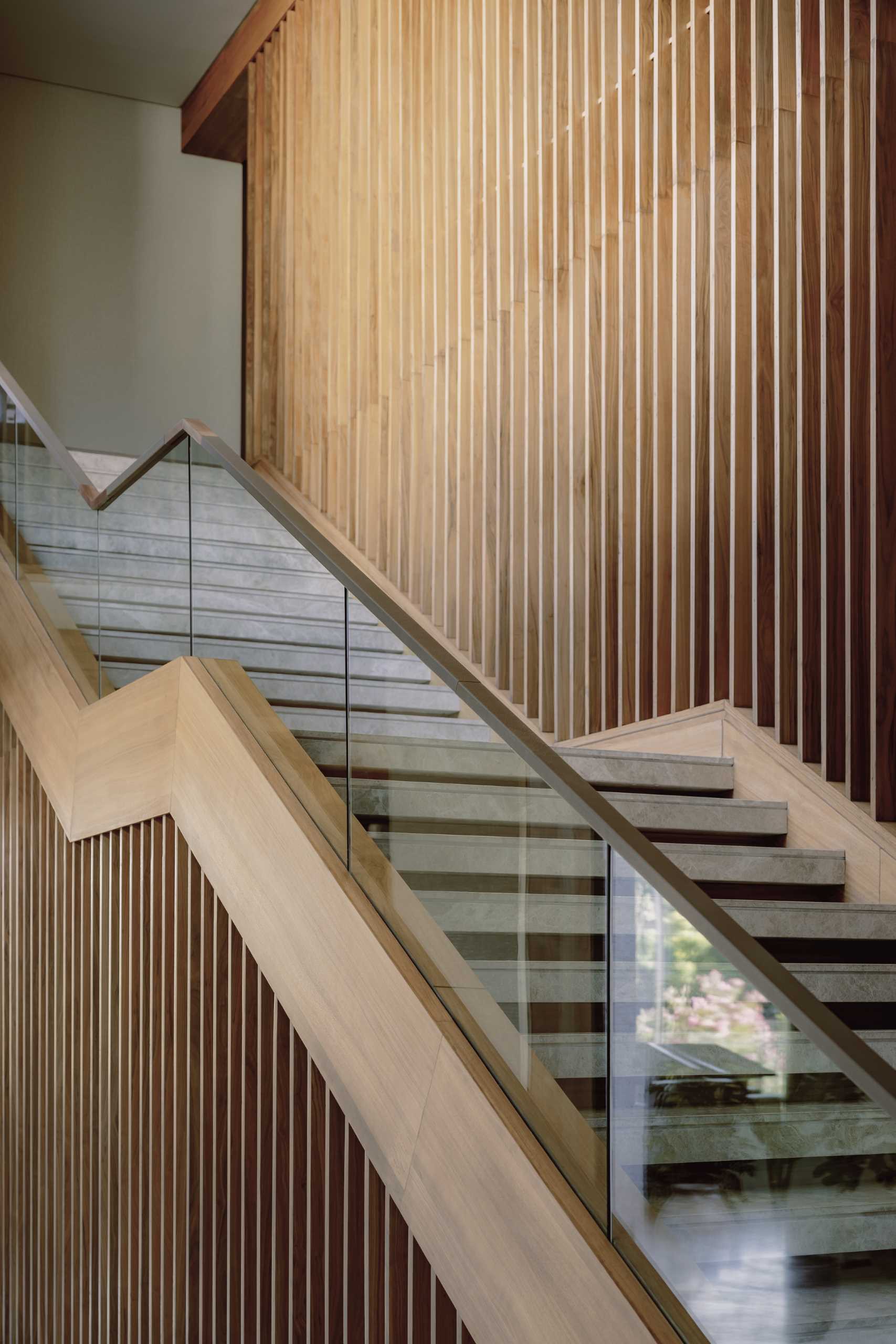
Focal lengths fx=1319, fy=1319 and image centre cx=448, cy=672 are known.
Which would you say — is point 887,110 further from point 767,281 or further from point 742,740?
point 742,740

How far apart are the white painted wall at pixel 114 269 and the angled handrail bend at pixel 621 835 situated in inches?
220

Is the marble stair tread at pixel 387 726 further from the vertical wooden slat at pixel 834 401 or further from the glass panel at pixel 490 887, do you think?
the vertical wooden slat at pixel 834 401

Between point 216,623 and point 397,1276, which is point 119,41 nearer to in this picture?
point 216,623

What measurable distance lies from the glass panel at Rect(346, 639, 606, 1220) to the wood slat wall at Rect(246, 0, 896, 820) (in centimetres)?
154

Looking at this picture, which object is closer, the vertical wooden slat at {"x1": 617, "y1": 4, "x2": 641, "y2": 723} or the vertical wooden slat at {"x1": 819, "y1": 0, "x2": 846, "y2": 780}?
the vertical wooden slat at {"x1": 819, "y1": 0, "x2": 846, "y2": 780}

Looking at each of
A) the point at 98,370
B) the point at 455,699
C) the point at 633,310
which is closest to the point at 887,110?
the point at 633,310

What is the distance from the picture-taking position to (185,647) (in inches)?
132

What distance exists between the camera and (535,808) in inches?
78.0

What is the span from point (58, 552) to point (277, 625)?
4.65 ft

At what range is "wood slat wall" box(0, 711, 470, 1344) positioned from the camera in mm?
2494

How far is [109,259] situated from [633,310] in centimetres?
526

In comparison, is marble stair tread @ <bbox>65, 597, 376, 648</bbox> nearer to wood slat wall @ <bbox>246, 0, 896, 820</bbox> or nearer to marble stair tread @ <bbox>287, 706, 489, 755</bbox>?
marble stair tread @ <bbox>287, 706, 489, 755</bbox>

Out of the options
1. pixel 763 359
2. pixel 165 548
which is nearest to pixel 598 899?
pixel 165 548

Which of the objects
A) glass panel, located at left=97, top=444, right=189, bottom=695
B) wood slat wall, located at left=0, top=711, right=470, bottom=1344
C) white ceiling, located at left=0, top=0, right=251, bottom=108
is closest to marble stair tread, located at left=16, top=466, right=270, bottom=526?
glass panel, located at left=97, top=444, right=189, bottom=695
